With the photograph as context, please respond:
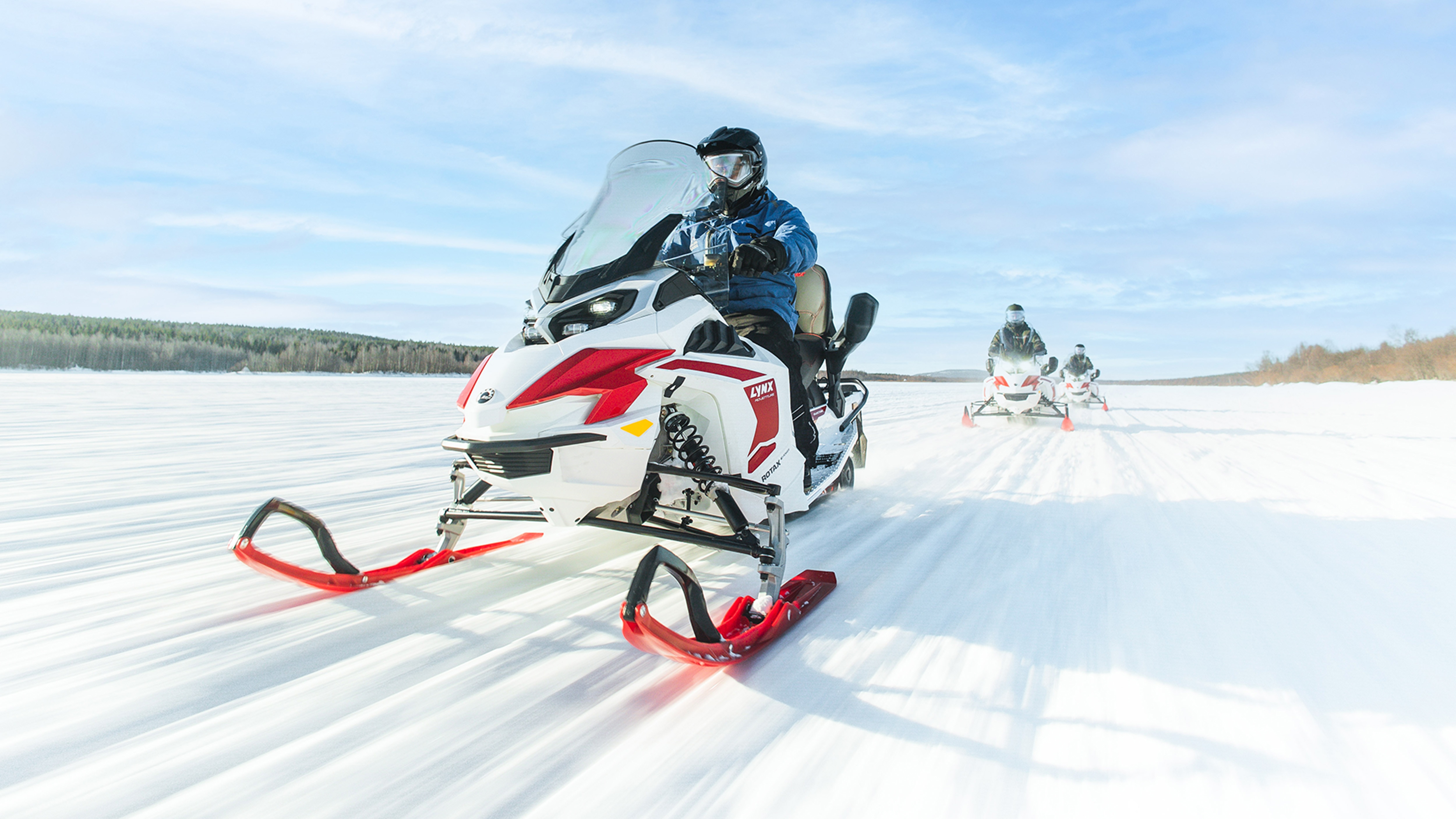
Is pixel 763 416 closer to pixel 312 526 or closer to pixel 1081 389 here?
pixel 312 526

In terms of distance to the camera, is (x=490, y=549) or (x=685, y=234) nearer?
(x=490, y=549)

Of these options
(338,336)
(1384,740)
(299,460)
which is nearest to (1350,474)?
(1384,740)

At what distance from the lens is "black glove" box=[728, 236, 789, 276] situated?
282 centimetres

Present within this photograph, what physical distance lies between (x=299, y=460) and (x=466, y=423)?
12.9 ft

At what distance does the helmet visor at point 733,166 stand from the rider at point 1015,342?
8835 millimetres

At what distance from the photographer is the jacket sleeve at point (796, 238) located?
A: 3051 millimetres

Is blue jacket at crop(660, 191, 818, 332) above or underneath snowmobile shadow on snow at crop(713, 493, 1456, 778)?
above

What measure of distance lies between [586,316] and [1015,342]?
34.0 ft

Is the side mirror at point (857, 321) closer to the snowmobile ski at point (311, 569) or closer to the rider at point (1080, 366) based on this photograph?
the snowmobile ski at point (311, 569)

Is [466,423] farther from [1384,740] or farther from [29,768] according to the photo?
[1384,740]

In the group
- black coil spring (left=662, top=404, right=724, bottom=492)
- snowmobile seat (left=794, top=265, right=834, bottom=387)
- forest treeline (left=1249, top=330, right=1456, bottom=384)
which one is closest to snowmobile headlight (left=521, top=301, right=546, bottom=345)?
black coil spring (left=662, top=404, right=724, bottom=492)

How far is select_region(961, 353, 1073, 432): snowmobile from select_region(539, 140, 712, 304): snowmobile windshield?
8493 millimetres

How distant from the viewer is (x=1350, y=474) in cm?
560

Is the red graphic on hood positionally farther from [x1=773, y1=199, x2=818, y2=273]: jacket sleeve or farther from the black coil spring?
[x1=773, y1=199, x2=818, y2=273]: jacket sleeve
